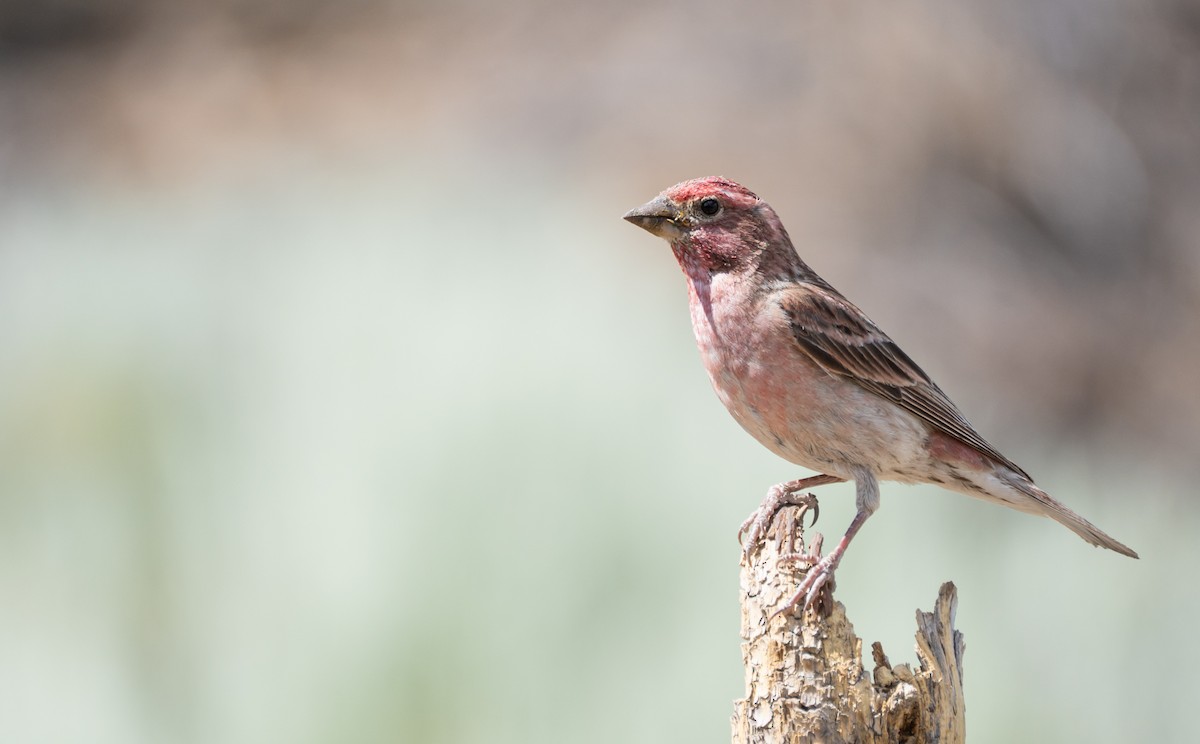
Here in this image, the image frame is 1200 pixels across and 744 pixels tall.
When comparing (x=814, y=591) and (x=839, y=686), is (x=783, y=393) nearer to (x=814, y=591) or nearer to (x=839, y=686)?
(x=814, y=591)

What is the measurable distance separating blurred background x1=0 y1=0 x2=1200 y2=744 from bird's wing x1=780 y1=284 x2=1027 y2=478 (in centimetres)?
292

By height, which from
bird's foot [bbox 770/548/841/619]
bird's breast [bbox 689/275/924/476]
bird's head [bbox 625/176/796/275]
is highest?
bird's head [bbox 625/176/796/275]

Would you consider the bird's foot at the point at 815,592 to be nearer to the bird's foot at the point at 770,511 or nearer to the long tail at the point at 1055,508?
the bird's foot at the point at 770,511

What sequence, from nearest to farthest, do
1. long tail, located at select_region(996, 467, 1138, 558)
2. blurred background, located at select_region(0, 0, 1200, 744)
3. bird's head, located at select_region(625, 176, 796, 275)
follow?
bird's head, located at select_region(625, 176, 796, 275)
long tail, located at select_region(996, 467, 1138, 558)
blurred background, located at select_region(0, 0, 1200, 744)

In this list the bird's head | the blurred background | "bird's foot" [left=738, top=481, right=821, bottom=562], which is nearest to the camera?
"bird's foot" [left=738, top=481, right=821, bottom=562]

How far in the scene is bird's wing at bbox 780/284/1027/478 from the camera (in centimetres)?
508

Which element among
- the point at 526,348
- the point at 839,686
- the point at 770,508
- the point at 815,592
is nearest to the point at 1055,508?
the point at 770,508

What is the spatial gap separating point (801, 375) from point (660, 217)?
809mm

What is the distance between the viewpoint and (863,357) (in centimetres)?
521

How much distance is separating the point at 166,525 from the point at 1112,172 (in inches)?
313

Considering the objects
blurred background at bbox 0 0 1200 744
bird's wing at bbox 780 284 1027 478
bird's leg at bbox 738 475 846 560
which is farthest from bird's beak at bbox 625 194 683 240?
blurred background at bbox 0 0 1200 744

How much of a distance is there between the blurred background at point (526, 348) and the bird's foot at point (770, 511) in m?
A: 3.07

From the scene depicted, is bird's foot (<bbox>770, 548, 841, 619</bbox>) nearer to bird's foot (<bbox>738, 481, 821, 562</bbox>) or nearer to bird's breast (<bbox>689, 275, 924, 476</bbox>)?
bird's foot (<bbox>738, 481, 821, 562</bbox>)

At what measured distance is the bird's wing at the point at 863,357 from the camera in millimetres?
5082
